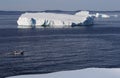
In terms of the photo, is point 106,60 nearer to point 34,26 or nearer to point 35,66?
point 35,66

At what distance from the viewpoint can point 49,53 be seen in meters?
30.1

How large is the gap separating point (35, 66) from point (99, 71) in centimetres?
1100

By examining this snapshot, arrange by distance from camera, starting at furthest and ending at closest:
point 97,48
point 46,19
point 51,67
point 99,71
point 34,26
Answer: point 34,26
point 46,19
point 97,48
point 51,67
point 99,71

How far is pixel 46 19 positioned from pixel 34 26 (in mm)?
7284

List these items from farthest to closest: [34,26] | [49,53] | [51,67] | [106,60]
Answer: [34,26] → [49,53] → [106,60] → [51,67]

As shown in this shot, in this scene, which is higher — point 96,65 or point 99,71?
point 99,71

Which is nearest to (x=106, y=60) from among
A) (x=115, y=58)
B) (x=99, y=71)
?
(x=115, y=58)

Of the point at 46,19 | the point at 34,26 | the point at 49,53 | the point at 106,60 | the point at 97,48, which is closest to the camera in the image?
the point at 106,60

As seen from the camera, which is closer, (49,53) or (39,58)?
(39,58)

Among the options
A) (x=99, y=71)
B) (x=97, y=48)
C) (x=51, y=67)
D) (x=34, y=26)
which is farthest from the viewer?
(x=34, y=26)

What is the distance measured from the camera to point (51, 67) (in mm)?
23750

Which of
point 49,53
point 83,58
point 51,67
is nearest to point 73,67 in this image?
point 51,67

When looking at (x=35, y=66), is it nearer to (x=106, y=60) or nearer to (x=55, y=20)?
(x=106, y=60)

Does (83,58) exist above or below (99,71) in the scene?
below
